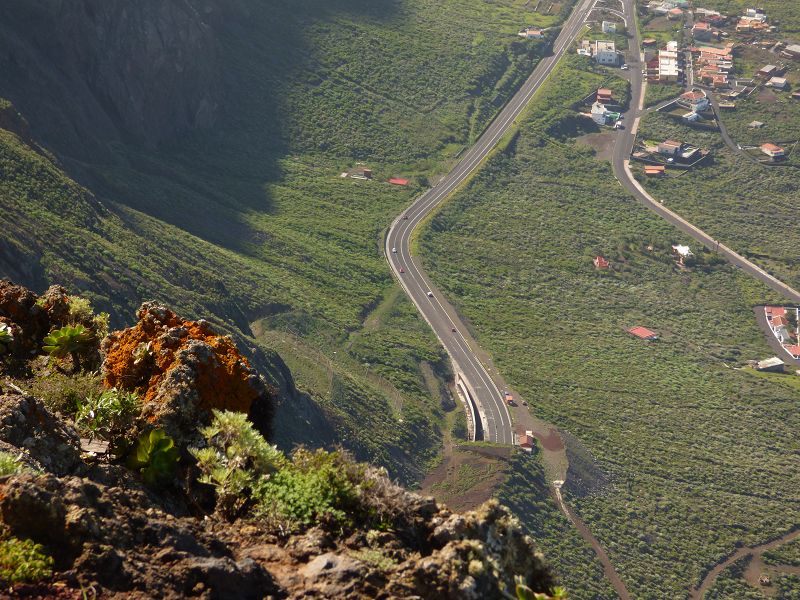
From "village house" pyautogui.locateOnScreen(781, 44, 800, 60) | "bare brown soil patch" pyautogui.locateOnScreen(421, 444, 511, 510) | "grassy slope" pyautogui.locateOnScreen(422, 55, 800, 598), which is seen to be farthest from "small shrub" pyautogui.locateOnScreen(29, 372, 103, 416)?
"village house" pyautogui.locateOnScreen(781, 44, 800, 60)

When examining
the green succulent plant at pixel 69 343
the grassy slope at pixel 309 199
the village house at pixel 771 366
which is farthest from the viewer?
the village house at pixel 771 366

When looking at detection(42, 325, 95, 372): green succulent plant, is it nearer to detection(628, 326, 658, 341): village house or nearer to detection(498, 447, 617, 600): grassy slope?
detection(498, 447, 617, 600): grassy slope

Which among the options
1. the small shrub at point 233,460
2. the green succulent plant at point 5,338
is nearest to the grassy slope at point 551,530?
the green succulent plant at point 5,338

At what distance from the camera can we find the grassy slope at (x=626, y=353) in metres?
66.2

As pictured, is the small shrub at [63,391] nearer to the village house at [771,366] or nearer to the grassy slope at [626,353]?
the grassy slope at [626,353]

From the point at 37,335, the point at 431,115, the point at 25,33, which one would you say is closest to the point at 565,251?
the point at 431,115

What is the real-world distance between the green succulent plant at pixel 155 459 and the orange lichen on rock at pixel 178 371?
38.7 inches

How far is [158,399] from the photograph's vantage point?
1656cm

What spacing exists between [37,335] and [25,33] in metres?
78.9

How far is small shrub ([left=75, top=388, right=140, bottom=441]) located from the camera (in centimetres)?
1552

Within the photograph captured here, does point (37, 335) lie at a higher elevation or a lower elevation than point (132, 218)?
higher

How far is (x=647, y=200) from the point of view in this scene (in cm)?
11481

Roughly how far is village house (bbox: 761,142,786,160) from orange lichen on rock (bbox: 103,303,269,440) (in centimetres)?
11753

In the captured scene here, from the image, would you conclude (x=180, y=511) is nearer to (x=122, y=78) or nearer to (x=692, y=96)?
(x=122, y=78)
